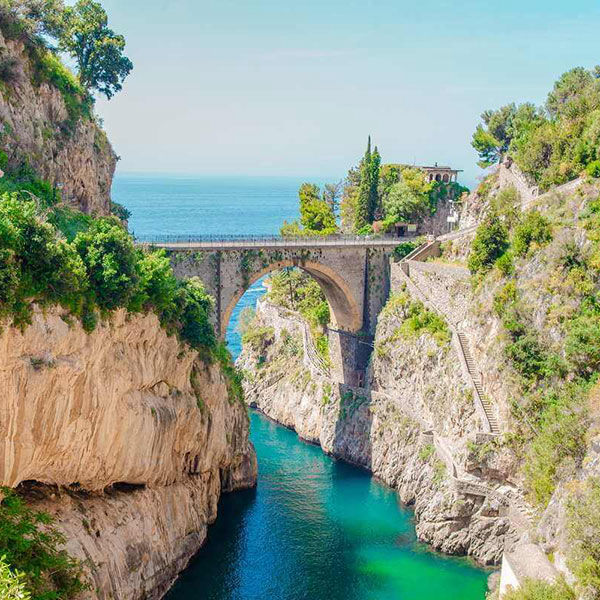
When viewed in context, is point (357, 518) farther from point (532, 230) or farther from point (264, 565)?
point (532, 230)

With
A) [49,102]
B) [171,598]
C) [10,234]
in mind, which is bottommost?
[171,598]

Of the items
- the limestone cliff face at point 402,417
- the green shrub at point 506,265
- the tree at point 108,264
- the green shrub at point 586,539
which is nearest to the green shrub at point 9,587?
the tree at point 108,264

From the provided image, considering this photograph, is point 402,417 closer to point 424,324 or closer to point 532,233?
point 424,324

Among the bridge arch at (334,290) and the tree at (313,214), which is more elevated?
the tree at (313,214)

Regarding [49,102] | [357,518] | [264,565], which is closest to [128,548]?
[264,565]

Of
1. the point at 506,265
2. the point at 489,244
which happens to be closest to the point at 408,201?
the point at 489,244

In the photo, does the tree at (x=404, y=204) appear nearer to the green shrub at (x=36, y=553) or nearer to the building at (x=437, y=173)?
the building at (x=437, y=173)
